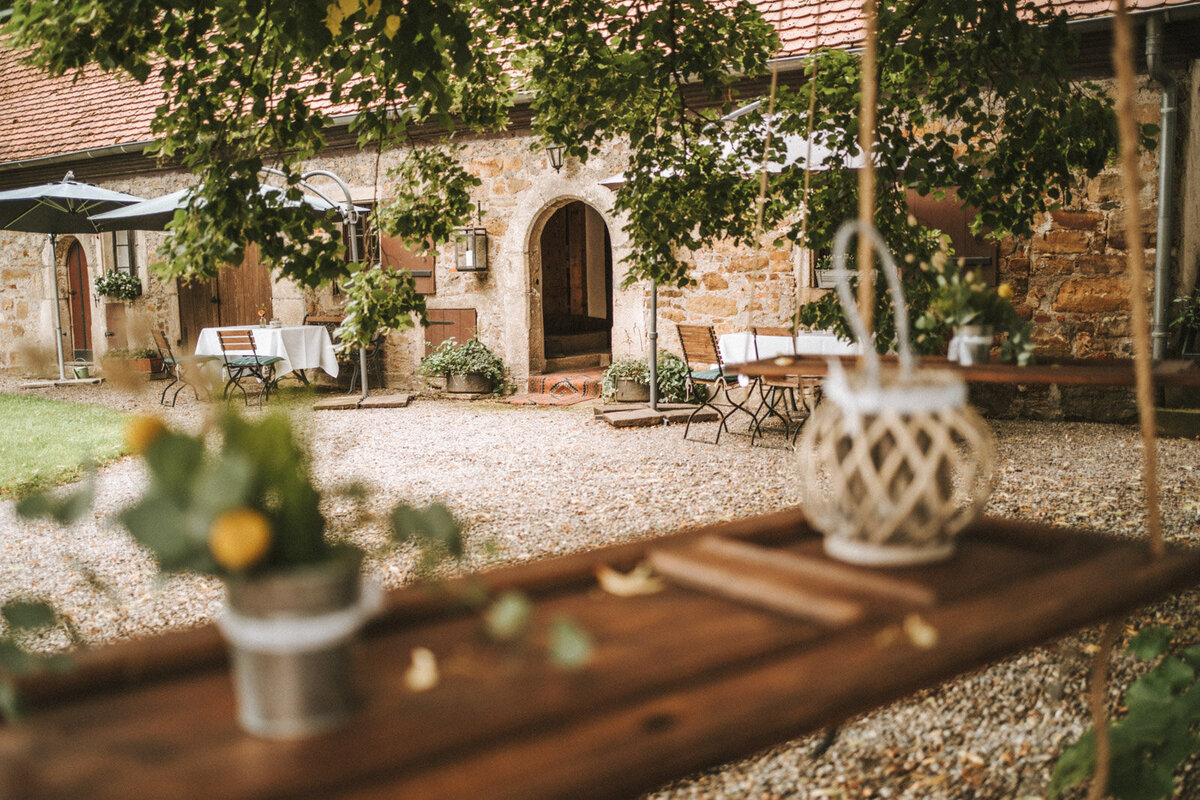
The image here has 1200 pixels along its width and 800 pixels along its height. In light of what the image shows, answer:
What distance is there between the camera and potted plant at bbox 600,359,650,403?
881 centimetres

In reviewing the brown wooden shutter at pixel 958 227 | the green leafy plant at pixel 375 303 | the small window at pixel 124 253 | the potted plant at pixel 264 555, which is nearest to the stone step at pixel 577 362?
the brown wooden shutter at pixel 958 227

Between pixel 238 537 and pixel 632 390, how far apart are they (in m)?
8.09

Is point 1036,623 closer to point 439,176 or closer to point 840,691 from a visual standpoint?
point 840,691

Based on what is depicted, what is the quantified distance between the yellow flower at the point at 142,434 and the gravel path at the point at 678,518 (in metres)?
0.09

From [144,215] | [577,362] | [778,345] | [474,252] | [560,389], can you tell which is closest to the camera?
[778,345]

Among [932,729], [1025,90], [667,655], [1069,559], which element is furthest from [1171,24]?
[667,655]

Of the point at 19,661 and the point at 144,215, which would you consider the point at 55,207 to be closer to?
the point at 144,215

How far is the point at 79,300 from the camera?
13.2 metres

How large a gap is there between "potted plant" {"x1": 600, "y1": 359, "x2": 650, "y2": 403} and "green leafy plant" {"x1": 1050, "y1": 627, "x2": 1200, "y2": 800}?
7098 millimetres

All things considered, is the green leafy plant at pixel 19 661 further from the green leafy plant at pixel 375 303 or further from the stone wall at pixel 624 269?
the stone wall at pixel 624 269

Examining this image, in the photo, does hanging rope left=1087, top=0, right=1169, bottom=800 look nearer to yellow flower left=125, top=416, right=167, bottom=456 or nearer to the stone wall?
yellow flower left=125, top=416, right=167, bottom=456

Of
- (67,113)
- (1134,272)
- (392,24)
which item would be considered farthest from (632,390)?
(67,113)

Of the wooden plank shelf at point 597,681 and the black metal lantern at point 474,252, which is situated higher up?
the black metal lantern at point 474,252

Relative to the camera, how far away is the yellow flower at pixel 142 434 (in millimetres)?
804
